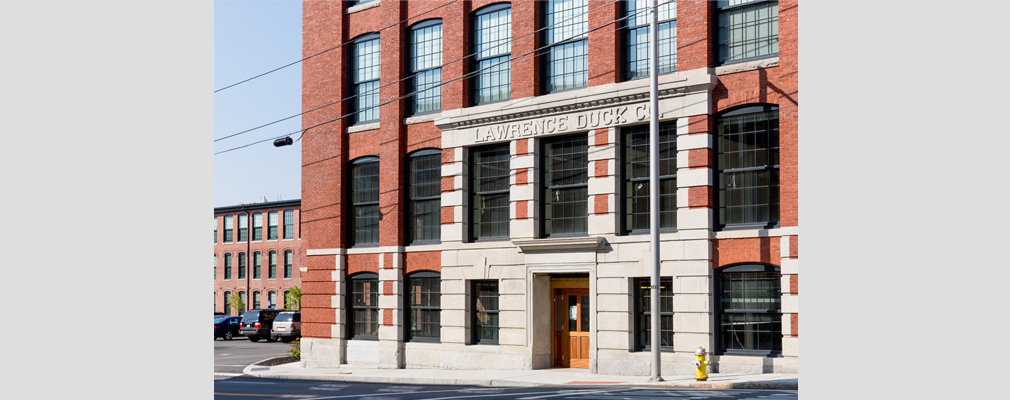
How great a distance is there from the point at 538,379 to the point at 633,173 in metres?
5.89

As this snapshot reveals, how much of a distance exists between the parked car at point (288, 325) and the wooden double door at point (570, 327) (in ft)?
90.5

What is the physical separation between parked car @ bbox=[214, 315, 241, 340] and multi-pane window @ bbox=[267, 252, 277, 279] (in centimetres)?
1618

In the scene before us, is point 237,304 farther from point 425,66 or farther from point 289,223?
point 425,66

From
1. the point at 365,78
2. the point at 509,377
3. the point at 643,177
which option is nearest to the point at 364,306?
the point at 365,78

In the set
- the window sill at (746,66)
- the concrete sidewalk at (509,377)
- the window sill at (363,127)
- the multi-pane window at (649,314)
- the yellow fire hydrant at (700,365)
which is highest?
the window sill at (746,66)

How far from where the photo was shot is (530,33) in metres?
27.0

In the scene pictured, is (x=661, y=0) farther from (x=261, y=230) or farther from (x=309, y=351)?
(x=261, y=230)

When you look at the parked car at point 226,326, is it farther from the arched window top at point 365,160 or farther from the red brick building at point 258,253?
the arched window top at point 365,160

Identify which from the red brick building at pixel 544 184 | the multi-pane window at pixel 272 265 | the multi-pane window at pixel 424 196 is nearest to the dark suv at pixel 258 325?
the multi-pane window at pixel 272 265

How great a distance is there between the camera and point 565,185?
2650 centimetres

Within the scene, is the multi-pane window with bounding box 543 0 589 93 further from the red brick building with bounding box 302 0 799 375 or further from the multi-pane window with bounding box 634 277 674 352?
the multi-pane window with bounding box 634 277 674 352

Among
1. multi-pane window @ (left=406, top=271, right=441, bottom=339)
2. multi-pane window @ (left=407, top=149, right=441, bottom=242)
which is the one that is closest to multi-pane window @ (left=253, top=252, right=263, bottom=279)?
multi-pane window @ (left=406, top=271, right=441, bottom=339)

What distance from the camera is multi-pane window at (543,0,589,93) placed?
86.0 ft

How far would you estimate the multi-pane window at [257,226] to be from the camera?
7725 centimetres
